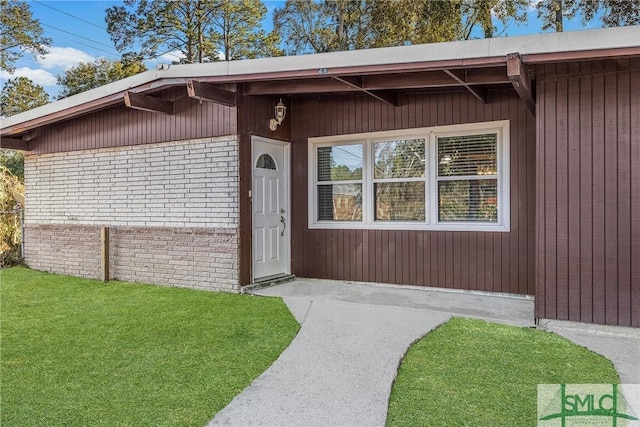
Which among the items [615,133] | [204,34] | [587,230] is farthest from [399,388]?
[204,34]

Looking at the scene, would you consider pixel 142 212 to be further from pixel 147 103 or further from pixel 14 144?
pixel 14 144

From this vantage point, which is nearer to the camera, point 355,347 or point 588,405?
point 588,405

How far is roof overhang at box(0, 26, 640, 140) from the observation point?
3.76m

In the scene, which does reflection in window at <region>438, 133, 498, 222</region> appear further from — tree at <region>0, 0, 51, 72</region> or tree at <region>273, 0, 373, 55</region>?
tree at <region>0, 0, 51, 72</region>

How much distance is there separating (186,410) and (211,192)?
3.90m

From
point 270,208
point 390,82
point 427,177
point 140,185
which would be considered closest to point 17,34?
point 140,185

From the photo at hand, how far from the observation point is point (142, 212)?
23.0 ft

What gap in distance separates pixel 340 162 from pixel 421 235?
5.36 feet

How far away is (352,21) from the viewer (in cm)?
1669

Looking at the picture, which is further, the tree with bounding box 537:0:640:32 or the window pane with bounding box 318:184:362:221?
the tree with bounding box 537:0:640:32

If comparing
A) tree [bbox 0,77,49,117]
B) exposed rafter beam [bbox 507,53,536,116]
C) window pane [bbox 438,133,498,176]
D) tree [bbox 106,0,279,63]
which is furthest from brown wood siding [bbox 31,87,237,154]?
tree [bbox 0,77,49,117]

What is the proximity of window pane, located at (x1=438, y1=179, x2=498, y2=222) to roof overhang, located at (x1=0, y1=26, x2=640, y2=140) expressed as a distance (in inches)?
45.4

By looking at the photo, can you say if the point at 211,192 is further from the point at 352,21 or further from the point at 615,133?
the point at 352,21

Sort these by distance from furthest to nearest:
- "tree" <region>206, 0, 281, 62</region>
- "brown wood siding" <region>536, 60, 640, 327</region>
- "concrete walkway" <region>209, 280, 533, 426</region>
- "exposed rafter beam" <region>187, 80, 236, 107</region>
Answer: "tree" <region>206, 0, 281, 62</region>, "exposed rafter beam" <region>187, 80, 236, 107</region>, "brown wood siding" <region>536, 60, 640, 327</region>, "concrete walkway" <region>209, 280, 533, 426</region>
